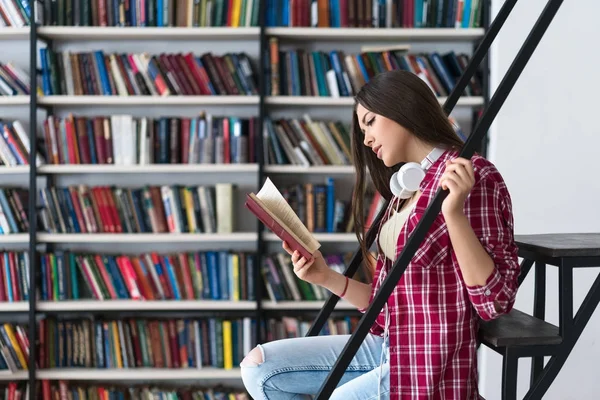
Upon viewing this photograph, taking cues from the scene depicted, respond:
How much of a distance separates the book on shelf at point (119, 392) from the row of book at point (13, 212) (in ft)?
2.32

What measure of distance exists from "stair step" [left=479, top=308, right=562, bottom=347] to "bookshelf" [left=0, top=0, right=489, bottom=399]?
1585mm

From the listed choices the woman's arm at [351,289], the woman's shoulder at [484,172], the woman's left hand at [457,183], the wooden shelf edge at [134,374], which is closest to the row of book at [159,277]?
the wooden shelf edge at [134,374]

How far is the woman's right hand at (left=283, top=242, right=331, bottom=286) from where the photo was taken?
1803 millimetres

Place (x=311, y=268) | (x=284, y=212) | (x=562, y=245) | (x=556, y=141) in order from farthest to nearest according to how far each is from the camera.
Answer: (x=556, y=141)
(x=311, y=268)
(x=284, y=212)
(x=562, y=245)

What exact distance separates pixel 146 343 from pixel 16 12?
63.2 inches

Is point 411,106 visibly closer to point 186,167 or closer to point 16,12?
point 186,167

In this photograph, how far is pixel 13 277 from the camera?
125 inches

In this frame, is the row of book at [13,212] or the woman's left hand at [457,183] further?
the row of book at [13,212]

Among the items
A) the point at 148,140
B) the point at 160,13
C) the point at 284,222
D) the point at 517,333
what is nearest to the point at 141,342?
the point at 148,140

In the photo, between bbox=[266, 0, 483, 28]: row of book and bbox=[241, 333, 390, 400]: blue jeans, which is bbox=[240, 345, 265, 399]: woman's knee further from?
bbox=[266, 0, 483, 28]: row of book

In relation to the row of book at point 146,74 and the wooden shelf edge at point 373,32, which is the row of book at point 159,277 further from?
the wooden shelf edge at point 373,32

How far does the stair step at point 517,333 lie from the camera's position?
1479 mm

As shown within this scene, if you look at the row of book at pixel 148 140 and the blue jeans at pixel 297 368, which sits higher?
the row of book at pixel 148 140

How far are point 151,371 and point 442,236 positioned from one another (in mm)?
2066
